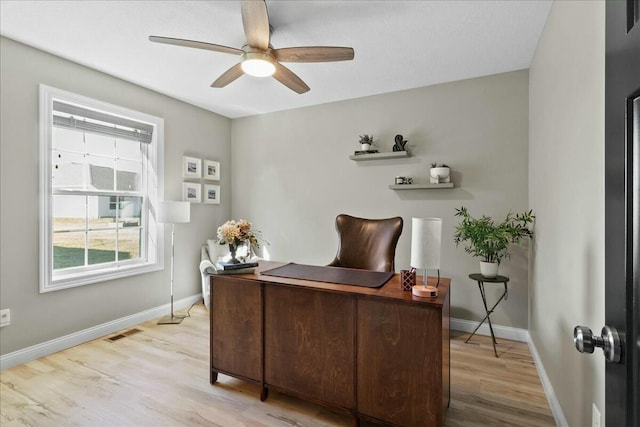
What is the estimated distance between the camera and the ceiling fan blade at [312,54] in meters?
2.04

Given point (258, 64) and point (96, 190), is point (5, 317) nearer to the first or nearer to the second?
point (96, 190)

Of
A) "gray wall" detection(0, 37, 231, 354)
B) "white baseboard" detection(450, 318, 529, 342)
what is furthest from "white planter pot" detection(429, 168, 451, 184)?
"gray wall" detection(0, 37, 231, 354)

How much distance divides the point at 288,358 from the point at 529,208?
2543 millimetres

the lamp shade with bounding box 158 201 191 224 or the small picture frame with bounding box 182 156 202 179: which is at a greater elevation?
the small picture frame with bounding box 182 156 202 179

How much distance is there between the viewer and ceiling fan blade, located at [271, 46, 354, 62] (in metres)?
2.04

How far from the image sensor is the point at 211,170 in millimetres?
4328

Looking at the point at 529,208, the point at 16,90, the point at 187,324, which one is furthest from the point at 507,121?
the point at 16,90

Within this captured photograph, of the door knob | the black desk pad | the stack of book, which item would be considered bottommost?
the black desk pad

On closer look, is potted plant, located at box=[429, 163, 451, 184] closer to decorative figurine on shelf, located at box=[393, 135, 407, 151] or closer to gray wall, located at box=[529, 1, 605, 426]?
decorative figurine on shelf, located at box=[393, 135, 407, 151]

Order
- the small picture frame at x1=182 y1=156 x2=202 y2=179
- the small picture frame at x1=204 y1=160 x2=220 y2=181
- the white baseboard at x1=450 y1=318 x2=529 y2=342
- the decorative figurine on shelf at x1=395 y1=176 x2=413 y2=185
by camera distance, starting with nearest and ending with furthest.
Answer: the white baseboard at x1=450 y1=318 x2=529 y2=342 → the decorative figurine on shelf at x1=395 y1=176 x2=413 y2=185 → the small picture frame at x1=182 y1=156 x2=202 y2=179 → the small picture frame at x1=204 y1=160 x2=220 y2=181

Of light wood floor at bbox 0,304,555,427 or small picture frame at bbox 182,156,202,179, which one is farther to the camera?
small picture frame at bbox 182,156,202,179

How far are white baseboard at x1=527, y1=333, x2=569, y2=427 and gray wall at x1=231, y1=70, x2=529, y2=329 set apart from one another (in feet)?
1.88

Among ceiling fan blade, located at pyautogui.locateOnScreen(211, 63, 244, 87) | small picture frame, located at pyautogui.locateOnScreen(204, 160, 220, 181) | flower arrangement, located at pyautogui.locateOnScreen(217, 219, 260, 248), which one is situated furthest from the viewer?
small picture frame, located at pyautogui.locateOnScreen(204, 160, 220, 181)

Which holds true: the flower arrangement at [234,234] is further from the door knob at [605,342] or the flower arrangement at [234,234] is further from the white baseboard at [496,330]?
the white baseboard at [496,330]
